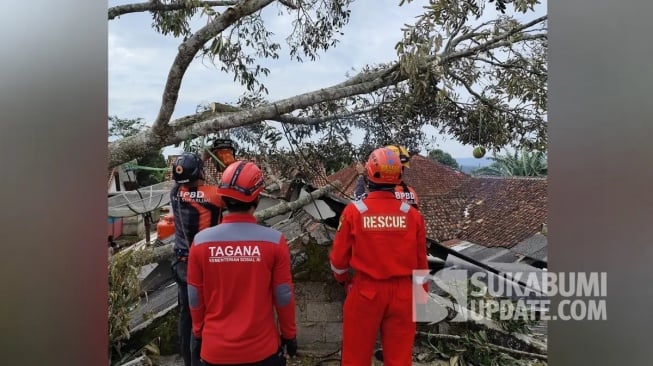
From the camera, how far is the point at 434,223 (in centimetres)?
469

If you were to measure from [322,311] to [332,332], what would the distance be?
232 millimetres

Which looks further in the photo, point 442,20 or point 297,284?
point 297,284

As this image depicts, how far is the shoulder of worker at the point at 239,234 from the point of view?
2199mm

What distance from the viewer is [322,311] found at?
162 inches

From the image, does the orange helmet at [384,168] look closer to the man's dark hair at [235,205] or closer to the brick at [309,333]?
the man's dark hair at [235,205]

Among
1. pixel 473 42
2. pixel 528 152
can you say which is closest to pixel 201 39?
pixel 473 42

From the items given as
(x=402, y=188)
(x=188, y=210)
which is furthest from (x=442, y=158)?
(x=188, y=210)

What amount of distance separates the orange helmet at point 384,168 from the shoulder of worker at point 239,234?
1.03 meters

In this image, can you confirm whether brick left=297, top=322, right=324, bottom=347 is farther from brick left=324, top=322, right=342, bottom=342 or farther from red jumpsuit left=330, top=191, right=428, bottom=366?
red jumpsuit left=330, top=191, right=428, bottom=366

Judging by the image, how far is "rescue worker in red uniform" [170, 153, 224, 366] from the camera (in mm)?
3342

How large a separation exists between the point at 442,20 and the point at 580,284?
1941mm

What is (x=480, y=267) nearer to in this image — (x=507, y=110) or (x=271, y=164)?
(x=507, y=110)

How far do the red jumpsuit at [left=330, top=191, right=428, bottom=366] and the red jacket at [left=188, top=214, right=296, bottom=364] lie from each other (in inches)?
33.5

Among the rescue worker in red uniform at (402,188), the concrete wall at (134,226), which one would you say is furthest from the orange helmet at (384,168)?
the concrete wall at (134,226)
